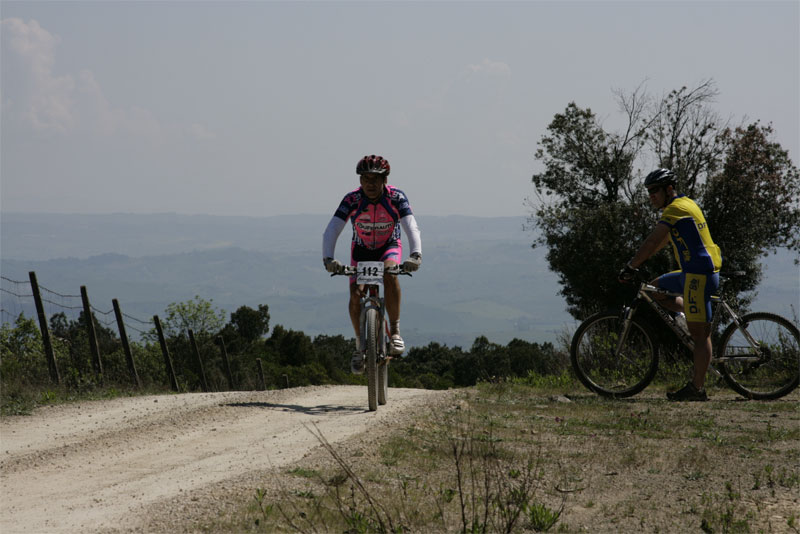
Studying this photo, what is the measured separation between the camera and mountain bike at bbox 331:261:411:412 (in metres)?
7.93

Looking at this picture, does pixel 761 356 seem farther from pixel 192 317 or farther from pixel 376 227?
pixel 192 317

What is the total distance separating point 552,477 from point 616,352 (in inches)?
161

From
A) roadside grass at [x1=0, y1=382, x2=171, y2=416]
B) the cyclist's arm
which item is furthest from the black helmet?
roadside grass at [x1=0, y1=382, x2=171, y2=416]

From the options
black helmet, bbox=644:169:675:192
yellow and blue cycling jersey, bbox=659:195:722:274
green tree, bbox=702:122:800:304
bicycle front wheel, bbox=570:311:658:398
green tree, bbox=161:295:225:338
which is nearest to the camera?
yellow and blue cycling jersey, bbox=659:195:722:274

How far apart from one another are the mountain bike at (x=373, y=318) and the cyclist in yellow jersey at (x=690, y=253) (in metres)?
2.82

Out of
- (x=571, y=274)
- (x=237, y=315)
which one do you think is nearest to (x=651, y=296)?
(x=571, y=274)

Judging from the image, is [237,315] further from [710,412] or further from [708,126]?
[710,412]

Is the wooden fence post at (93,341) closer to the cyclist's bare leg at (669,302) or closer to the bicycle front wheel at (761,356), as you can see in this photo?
the cyclist's bare leg at (669,302)

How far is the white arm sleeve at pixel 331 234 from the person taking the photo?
8273mm

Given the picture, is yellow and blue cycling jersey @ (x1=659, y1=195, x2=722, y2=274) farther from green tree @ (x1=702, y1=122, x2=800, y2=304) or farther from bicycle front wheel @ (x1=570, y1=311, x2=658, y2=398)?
green tree @ (x1=702, y1=122, x2=800, y2=304)

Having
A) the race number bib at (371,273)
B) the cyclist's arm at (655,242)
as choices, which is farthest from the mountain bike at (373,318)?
the cyclist's arm at (655,242)

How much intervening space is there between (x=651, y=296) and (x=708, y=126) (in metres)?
35.0

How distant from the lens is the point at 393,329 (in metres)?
8.38

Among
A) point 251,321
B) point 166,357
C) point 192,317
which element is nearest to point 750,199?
point 166,357
